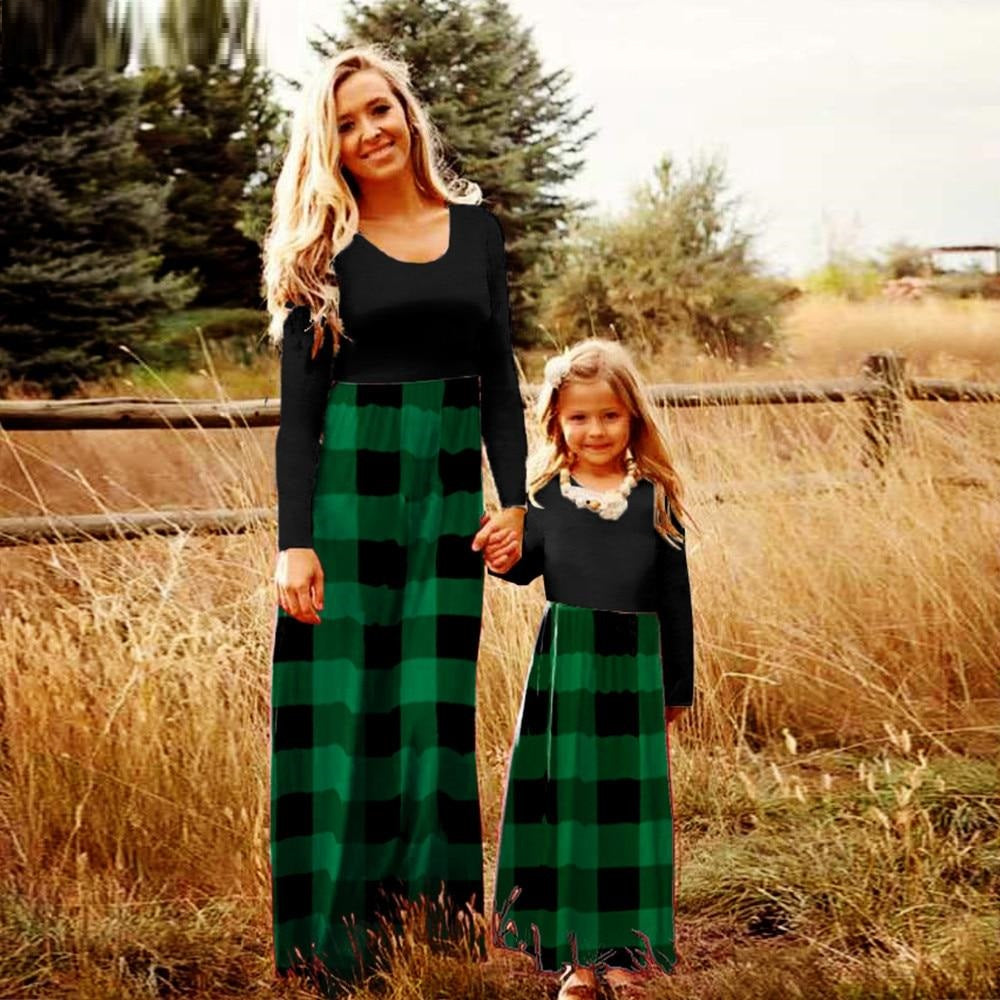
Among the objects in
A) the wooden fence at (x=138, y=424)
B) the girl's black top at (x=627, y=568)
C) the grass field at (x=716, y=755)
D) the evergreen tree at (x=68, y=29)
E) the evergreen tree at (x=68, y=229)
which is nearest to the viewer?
the girl's black top at (x=627, y=568)

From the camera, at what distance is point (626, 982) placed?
2.71 meters

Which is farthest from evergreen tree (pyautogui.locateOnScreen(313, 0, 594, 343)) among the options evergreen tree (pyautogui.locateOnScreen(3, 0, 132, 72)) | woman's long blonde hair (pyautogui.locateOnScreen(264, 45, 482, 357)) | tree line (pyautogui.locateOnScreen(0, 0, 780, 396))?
woman's long blonde hair (pyautogui.locateOnScreen(264, 45, 482, 357))

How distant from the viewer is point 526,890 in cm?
272

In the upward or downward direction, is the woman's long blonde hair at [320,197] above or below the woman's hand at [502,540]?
above

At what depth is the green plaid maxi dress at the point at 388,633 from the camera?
2.73 m

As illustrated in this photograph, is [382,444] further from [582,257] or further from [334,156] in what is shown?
[582,257]

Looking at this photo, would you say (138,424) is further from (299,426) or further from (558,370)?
(558,370)

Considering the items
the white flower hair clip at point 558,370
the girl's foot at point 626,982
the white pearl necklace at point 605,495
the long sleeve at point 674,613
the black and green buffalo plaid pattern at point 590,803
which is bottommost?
the girl's foot at point 626,982

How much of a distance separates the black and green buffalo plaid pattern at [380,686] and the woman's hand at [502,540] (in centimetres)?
5

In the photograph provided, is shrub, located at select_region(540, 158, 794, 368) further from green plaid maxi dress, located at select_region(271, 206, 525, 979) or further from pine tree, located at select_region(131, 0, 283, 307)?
green plaid maxi dress, located at select_region(271, 206, 525, 979)

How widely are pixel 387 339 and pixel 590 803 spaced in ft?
2.84

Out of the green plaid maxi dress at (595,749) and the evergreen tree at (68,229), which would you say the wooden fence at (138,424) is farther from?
the evergreen tree at (68,229)

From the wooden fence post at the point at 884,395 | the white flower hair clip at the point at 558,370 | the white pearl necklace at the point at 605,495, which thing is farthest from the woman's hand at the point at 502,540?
the wooden fence post at the point at 884,395

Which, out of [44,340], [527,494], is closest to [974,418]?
[527,494]
